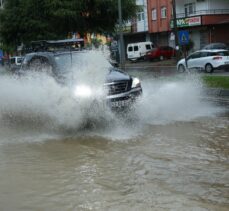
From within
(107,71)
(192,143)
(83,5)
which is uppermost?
(83,5)

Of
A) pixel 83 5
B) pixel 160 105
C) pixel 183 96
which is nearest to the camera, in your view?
pixel 160 105

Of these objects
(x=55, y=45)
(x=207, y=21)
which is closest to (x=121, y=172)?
(x=55, y=45)

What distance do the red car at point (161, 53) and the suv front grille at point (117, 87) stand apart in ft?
122

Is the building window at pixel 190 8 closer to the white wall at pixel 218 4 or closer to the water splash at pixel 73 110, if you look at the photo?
the white wall at pixel 218 4

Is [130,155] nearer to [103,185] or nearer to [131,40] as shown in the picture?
[103,185]

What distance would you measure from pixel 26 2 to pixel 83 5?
3507 millimetres

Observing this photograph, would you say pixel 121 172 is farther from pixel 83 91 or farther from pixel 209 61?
pixel 209 61

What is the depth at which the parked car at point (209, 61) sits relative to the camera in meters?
27.1

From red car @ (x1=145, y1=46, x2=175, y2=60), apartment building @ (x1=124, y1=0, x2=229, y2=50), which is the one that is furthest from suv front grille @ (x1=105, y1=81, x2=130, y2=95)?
red car @ (x1=145, y1=46, x2=175, y2=60)

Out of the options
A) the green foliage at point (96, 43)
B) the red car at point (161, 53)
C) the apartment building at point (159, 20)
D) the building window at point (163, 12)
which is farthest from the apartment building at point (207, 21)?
the green foliage at point (96, 43)

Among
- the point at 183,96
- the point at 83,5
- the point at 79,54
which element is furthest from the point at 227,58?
the point at 79,54

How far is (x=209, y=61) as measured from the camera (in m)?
27.6

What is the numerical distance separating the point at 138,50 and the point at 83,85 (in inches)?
1661

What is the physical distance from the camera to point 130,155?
25.1 feet
